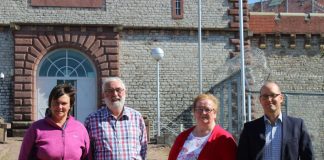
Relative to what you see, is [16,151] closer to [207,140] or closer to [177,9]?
[177,9]

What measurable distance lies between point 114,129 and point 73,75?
1633 cm

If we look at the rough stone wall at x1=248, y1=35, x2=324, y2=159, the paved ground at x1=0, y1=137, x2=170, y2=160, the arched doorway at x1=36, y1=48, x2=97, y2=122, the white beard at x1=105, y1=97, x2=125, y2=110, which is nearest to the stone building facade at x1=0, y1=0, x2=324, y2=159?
the arched doorway at x1=36, y1=48, x2=97, y2=122

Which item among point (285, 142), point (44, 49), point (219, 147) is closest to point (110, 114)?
point (219, 147)

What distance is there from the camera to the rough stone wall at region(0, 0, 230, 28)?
21141 millimetres

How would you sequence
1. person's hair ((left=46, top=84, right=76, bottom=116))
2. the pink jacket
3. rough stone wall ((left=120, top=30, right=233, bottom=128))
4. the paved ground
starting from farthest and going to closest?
rough stone wall ((left=120, top=30, right=233, bottom=128)), the paved ground, person's hair ((left=46, top=84, right=76, bottom=116)), the pink jacket

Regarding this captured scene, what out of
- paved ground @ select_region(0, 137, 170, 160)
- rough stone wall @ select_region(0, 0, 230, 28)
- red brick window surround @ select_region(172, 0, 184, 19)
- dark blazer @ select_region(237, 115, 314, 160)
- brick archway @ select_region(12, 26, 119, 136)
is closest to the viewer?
dark blazer @ select_region(237, 115, 314, 160)

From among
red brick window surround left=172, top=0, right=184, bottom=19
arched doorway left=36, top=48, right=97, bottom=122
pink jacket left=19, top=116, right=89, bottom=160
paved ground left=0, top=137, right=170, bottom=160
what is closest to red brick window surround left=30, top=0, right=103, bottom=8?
arched doorway left=36, top=48, right=97, bottom=122

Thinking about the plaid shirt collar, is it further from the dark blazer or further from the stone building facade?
the stone building facade

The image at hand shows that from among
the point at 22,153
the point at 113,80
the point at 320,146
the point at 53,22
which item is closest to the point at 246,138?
the point at 113,80

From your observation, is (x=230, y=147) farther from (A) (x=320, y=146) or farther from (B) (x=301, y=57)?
(B) (x=301, y=57)

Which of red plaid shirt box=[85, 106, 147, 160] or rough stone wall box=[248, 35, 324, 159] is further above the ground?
rough stone wall box=[248, 35, 324, 159]

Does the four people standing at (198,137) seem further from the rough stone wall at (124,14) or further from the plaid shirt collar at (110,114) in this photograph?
the rough stone wall at (124,14)

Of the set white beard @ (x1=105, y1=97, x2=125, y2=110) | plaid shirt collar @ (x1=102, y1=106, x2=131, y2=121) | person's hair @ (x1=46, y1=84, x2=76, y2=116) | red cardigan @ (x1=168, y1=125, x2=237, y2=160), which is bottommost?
red cardigan @ (x1=168, y1=125, x2=237, y2=160)

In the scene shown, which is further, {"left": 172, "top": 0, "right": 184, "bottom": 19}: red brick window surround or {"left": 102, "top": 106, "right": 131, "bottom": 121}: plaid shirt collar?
{"left": 172, "top": 0, "right": 184, "bottom": 19}: red brick window surround
